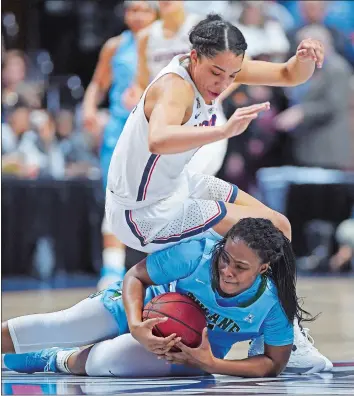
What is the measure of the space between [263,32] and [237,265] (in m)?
5.95

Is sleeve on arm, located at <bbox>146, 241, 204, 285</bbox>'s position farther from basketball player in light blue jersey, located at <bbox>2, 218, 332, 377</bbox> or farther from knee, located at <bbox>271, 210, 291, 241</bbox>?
knee, located at <bbox>271, 210, 291, 241</bbox>

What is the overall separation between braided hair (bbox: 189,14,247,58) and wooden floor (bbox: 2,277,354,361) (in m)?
1.53

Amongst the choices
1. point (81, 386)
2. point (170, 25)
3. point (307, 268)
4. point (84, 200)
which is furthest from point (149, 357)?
point (307, 268)

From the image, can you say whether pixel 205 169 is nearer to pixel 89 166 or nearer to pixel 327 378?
pixel 327 378

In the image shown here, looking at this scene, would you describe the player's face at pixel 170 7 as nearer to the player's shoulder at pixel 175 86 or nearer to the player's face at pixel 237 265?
the player's shoulder at pixel 175 86

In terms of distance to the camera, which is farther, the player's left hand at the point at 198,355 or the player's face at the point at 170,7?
the player's face at the point at 170,7

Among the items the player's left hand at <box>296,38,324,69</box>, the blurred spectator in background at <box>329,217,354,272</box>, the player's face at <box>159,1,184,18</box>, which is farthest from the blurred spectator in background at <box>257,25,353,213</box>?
the player's left hand at <box>296,38,324,69</box>

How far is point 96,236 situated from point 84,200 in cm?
36

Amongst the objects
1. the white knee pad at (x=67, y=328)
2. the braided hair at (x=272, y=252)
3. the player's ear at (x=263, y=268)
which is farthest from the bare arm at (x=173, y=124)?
the white knee pad at (x=67, y=328)

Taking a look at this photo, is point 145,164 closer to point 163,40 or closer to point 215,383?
point 215,383

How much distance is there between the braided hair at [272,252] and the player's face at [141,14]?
12.9 feet

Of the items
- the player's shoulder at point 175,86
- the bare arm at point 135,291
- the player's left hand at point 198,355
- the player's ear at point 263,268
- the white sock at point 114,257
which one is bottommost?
the player's left hand at point 198,355

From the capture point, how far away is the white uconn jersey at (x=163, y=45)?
650 centimetres

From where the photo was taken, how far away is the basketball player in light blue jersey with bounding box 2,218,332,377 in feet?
11.7
